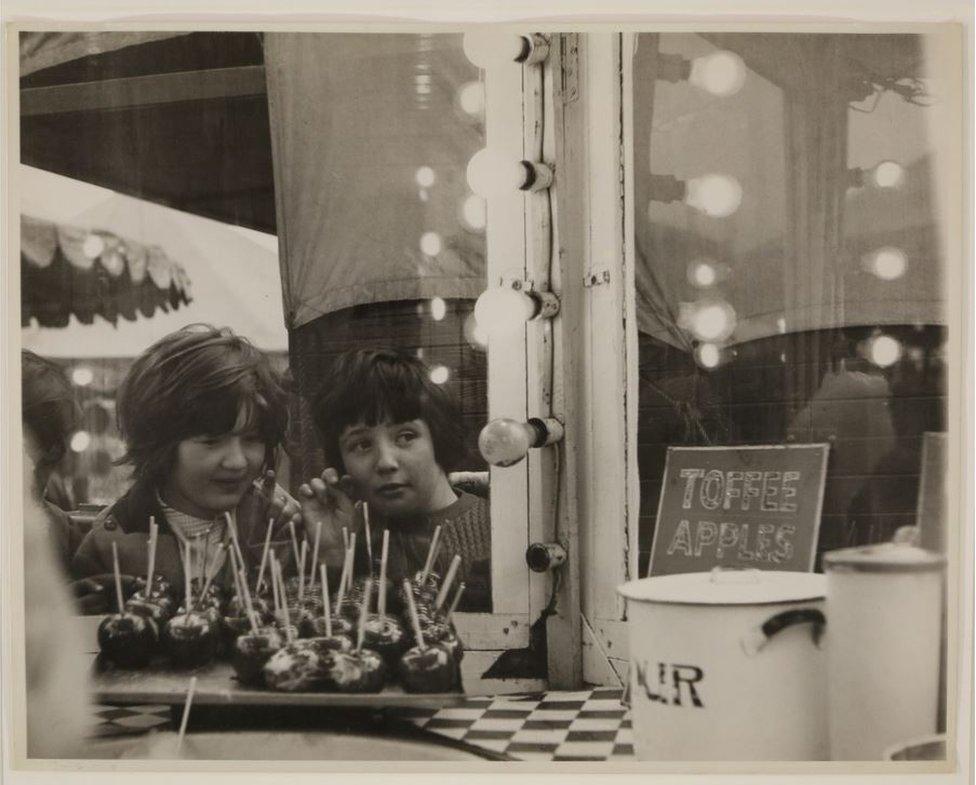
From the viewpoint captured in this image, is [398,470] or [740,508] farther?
[398,470]

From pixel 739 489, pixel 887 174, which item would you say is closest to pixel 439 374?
pixel 739 489

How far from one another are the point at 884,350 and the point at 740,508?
43 centimetres

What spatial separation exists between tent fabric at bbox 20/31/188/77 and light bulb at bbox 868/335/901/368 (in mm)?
1669

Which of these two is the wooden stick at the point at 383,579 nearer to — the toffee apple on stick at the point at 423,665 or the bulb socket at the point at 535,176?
the toffee apple on stick at the point at 423,665

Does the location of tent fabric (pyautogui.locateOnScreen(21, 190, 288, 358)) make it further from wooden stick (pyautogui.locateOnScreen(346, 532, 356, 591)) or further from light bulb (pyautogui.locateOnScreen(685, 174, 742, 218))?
light bulb (pyautogui.locateOnScreen(685, 174, 742, 218))

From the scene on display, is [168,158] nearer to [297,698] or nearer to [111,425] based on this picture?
[111,425]

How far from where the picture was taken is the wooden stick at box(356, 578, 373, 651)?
7.68ft

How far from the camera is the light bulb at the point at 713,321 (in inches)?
88.4

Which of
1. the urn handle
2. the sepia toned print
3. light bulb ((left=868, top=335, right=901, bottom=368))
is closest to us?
the urn handle

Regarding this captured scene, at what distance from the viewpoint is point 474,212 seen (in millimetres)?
2357

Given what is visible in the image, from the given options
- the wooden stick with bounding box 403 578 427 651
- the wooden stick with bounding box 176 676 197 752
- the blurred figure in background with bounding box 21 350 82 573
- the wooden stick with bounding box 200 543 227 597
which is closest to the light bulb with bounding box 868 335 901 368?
the wooden stick with bounding box 403 578 427 651

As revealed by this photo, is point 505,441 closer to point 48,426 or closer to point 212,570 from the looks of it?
point 212,570

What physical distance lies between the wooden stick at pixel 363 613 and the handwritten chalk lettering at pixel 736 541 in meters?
0.64

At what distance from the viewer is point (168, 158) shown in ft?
7.77
